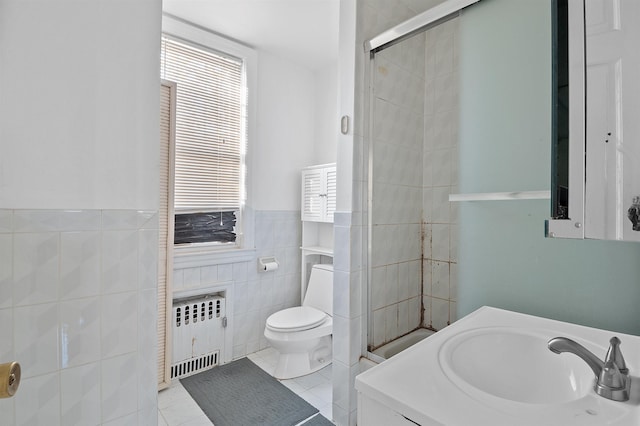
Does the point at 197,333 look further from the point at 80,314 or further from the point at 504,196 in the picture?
the point at 504,196

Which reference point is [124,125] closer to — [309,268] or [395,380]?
[395,380]

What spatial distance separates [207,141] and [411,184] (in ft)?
4.97

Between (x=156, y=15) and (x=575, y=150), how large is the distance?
1.30 meters

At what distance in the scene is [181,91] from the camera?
226 centimetres

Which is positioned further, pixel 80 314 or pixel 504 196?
pixel 504 196

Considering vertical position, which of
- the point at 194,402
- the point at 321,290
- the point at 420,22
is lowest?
the point at 194,402

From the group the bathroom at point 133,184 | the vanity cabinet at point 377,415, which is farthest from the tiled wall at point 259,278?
the vanity cabinet at point 377,415

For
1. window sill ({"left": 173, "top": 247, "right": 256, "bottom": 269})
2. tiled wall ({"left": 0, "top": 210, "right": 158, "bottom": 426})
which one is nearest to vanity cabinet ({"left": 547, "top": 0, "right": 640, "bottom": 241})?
tiled wall ({"left": 0, "top": 210, "right": 158, "bottom": 426})

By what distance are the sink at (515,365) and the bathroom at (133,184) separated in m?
0.32

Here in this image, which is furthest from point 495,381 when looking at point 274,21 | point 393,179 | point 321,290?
point 274,21

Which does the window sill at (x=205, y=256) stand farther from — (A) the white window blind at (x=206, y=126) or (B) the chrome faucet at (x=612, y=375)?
(B) the chrome faucet at (x=612, y=375)

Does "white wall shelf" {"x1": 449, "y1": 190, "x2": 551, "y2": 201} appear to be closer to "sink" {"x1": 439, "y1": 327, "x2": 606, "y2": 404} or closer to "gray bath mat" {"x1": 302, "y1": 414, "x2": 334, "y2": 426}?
"sink" {"x1": 439, "y1": 327, "x2": 606, "y2": 404}

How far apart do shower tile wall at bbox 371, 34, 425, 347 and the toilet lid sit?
522mm

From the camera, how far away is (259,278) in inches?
102
